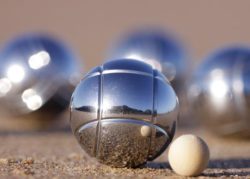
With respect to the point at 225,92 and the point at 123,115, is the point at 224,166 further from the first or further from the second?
the point at 225,92

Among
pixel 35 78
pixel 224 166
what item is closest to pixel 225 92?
pixel 224 166

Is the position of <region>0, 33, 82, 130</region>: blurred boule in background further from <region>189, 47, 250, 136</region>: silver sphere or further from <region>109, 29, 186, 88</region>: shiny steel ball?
Result: <region>189, 47, 250, 136</region>: silver sphere

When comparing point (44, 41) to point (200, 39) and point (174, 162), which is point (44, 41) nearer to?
point (174, 162)

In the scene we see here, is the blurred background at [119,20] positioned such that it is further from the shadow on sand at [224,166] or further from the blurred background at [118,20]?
the shadow on sand at [224,166]

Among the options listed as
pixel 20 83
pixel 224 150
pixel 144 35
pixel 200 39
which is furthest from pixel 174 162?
pixel 200 39

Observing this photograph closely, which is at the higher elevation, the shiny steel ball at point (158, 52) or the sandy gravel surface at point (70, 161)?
the shiny steel ball at point (158, 52)

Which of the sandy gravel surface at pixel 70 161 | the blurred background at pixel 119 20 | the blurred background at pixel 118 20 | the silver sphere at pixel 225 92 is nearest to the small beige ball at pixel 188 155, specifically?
the sandy gravel surface at pixel 70 161
